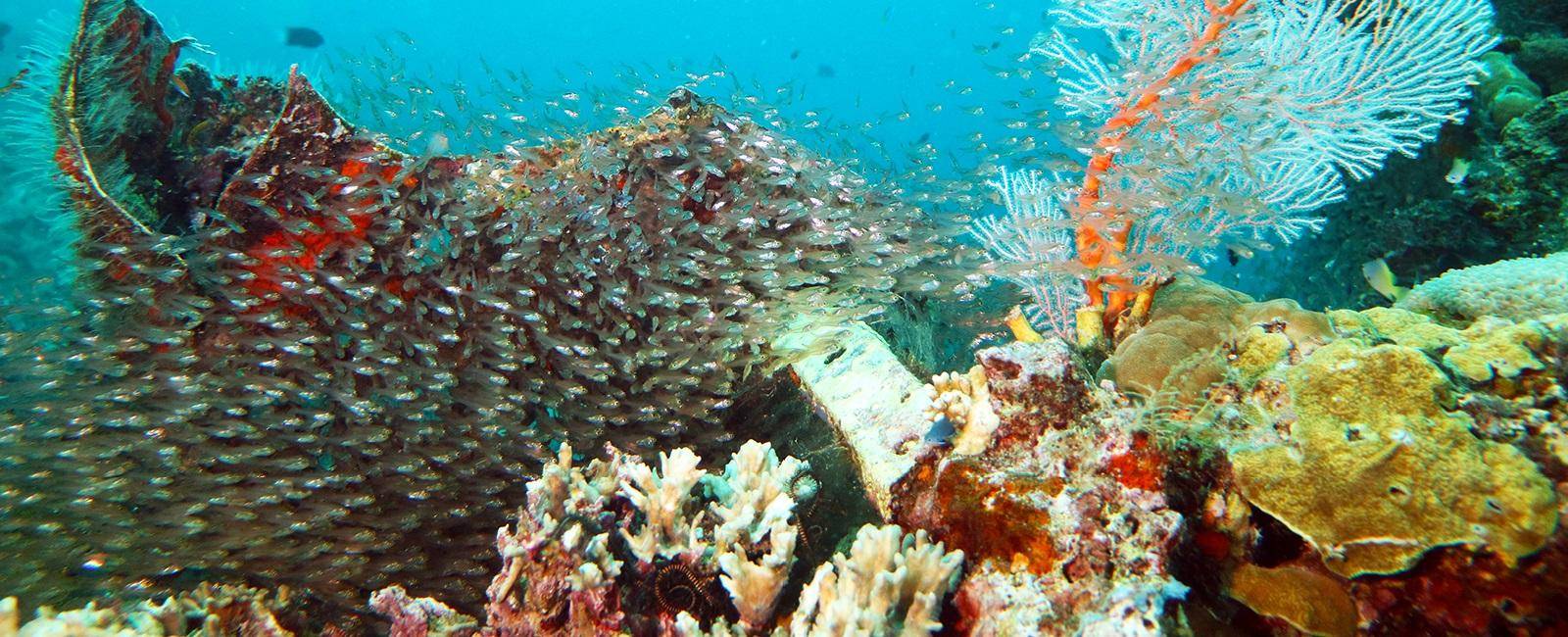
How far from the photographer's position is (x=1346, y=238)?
39.7 ft

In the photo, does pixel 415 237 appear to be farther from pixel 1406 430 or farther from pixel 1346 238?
pixel 1346 238

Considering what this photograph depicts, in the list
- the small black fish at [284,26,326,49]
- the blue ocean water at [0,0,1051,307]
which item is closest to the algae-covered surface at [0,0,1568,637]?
the small black fish at [284,26,326,49]

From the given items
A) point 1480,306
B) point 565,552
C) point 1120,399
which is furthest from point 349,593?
point 1480,306

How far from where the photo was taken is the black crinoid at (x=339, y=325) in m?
3.71

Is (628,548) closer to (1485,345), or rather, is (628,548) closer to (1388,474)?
(1388,474)

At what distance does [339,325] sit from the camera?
159 inches

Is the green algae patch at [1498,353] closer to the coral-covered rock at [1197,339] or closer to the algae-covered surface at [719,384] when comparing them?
the algae-covered surface at [719,384]

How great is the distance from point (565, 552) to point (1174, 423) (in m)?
2.72

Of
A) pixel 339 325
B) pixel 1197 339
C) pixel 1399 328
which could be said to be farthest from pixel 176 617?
pixel 1399 328

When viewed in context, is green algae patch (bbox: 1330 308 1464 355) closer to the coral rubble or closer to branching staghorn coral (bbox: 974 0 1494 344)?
branching staghorn coral (bbox: 974 0 1494 344)

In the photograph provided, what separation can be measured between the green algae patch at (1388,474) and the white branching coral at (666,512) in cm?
231

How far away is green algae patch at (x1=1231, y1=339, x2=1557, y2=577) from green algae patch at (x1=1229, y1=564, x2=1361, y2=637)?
141 mm

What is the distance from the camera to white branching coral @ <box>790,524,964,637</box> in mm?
2562

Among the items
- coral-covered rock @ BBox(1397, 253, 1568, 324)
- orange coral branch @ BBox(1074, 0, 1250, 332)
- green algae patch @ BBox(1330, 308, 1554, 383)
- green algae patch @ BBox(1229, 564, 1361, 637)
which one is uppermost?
orange coral branch @ BBox(1074, 0, 1250, 332)
